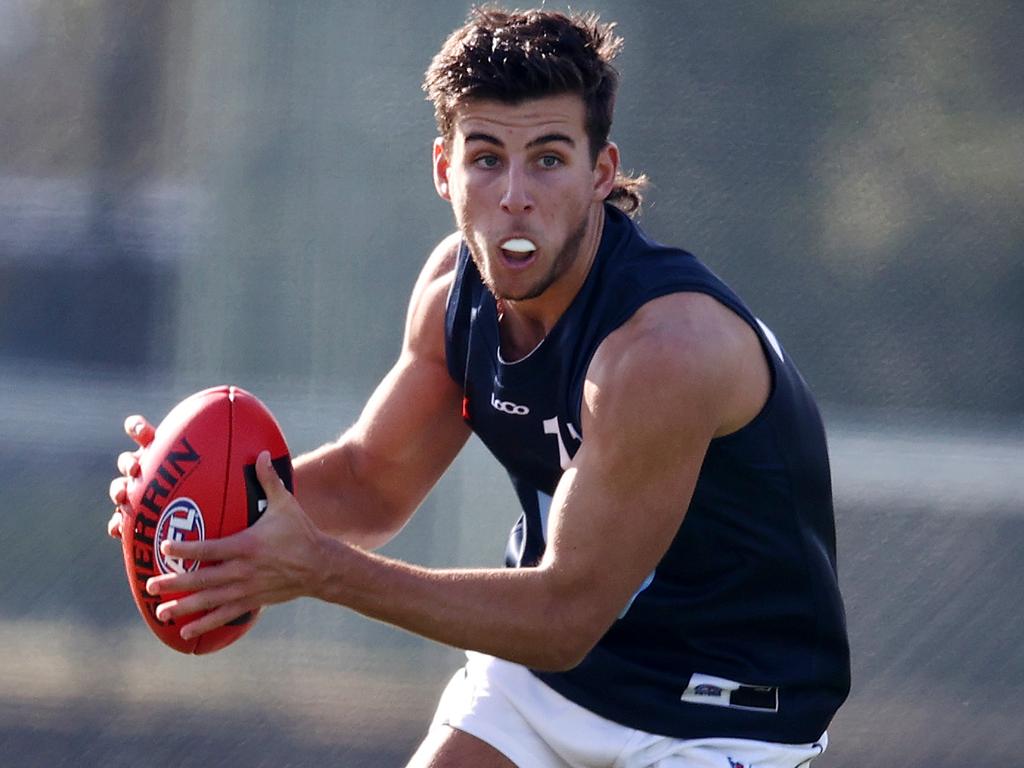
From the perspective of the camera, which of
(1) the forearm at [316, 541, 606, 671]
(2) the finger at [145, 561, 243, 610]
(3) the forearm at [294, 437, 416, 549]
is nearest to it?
(2) the finger at [145, 561, 243, 610]

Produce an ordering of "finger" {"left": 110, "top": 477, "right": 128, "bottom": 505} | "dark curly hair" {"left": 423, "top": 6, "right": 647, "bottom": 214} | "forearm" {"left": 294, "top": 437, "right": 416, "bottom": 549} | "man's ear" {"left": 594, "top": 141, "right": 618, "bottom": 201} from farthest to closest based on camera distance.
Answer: "forearm" {"left": 294, "top": 437, "right": 416, "bottom": 549}, "man's ear" {"left": 594, "top": 141, "right": 618, "bottom": 201}, "dark curly hair" {"left": 423, "top": 6, "right": 647, "bottom": 214}, "finger" {"left": 110, "top": 477, "right": 128, "bottom": 505}

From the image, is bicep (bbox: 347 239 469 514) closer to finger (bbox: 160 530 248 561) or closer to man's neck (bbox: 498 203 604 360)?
man's neck (bbox: 498 203 604 360)

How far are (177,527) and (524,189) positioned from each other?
75 centimetres

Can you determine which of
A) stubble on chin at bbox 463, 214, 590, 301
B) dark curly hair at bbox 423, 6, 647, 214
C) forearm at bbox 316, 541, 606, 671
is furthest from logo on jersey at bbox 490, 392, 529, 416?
dark curly hair at bbox 423, 6, 647, 214

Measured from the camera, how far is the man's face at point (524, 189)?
2.49 metres

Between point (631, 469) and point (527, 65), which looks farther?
point (527, 65)

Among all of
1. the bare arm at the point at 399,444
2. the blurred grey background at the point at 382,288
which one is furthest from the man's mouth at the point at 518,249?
the blurred grey background at the point at 382,288

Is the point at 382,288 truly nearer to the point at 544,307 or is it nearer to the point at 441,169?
the point at 441,169

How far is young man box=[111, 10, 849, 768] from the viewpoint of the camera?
2.32 metres

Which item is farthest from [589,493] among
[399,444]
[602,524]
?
[399,444]

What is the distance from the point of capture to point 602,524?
2.32 metres

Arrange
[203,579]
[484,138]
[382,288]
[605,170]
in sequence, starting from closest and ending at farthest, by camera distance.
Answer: [203,579] → [484,138] → [605,170] → [382,288]

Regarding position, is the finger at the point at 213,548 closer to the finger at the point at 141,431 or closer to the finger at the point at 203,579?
the finger at the point at 203,579

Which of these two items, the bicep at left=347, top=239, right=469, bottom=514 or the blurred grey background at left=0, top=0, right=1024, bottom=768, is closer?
the bicep at left=347, top=239, right=469, bottom=514
